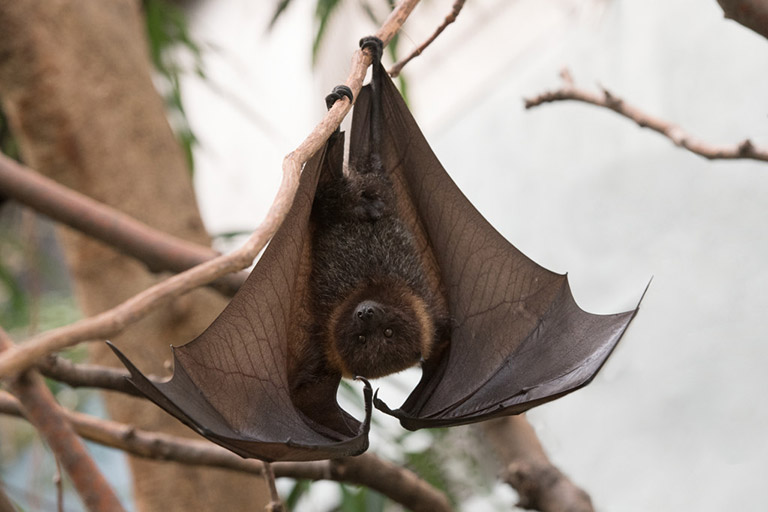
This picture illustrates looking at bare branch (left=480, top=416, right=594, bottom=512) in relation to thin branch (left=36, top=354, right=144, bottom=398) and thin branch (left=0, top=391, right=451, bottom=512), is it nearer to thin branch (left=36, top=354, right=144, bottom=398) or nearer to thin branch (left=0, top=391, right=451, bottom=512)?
thin branch (left=0, top=391, right=451, bottom=512)

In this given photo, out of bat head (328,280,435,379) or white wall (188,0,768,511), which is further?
white wall (188,0,768,511)

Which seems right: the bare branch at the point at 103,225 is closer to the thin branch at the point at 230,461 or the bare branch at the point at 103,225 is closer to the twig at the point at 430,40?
the thin branch at the point at 230,461

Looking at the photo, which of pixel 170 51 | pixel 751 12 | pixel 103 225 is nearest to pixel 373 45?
Result: pixel 751 12

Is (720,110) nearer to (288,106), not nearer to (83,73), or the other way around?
(83,73)

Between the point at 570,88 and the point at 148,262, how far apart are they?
136 cm

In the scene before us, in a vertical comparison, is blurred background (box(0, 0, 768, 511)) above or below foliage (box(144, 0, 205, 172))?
below

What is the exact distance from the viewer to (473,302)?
6.60 feet

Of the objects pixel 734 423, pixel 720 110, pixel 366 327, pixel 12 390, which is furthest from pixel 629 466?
pixel 12 390

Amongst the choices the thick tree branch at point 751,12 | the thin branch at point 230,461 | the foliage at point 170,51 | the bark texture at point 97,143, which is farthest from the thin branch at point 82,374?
the foliage at point 170,51

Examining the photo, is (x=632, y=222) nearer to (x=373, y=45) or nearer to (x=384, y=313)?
(x=384, y=313)

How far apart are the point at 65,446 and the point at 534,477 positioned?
46.9 inches

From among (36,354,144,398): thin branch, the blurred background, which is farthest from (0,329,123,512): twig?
the blurred background

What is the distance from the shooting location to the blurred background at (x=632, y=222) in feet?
11.5

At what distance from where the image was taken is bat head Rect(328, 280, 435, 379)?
6.14ft
